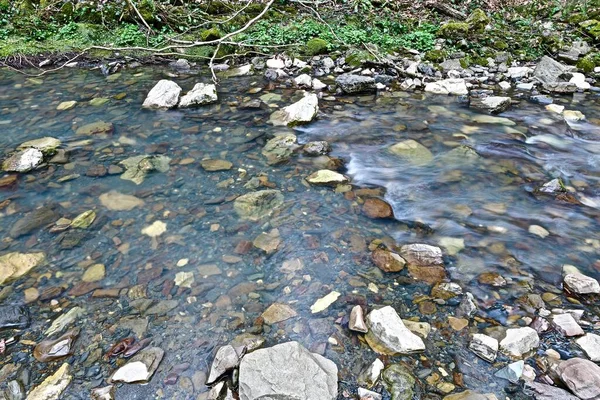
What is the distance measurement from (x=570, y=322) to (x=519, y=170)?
2.31 m

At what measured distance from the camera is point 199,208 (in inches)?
147

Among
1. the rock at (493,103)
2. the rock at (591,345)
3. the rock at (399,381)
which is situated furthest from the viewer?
the rock at (493,103)

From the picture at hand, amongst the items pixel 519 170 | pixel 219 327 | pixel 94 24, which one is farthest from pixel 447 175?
pixel 94 24

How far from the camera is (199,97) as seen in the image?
19.2 feet

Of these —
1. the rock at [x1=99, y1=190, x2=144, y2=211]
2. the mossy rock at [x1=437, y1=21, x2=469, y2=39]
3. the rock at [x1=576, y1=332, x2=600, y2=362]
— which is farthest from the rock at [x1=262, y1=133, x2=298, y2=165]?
the mossy rock at [x1=437, y1=21, x2=469, y2=39]

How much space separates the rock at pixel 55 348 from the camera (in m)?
2.39

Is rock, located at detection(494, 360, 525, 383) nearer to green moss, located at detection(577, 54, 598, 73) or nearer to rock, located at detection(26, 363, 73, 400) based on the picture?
rock, located at detection(26, 363, 73, 400)

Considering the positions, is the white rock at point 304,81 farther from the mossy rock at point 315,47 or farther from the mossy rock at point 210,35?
the mossy rock at point 210,35

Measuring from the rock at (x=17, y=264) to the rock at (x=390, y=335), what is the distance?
256 cm

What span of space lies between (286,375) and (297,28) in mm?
7958

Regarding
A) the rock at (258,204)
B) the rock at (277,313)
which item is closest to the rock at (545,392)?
the rock at (277,313)

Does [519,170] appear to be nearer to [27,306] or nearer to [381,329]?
[381,329]

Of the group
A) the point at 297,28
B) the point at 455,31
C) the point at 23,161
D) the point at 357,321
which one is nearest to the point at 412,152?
the point at 357,321

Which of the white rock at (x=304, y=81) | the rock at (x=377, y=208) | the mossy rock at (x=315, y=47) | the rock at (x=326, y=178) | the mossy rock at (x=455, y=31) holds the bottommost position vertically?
the rock at (x=377, y=208)
